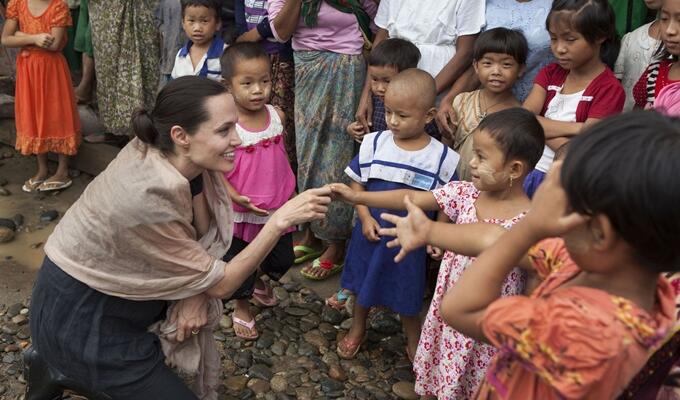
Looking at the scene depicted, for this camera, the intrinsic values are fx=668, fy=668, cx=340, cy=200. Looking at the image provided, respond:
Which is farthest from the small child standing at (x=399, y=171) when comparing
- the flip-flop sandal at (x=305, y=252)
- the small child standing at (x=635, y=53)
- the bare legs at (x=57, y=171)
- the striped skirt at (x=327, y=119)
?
the bare legs at (x=57, y=171)

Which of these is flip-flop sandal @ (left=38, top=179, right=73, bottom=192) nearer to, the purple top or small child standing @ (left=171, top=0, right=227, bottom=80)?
small child standing @ (left=171, top=0, right=227, bottom=80)

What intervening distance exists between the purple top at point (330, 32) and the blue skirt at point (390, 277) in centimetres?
117

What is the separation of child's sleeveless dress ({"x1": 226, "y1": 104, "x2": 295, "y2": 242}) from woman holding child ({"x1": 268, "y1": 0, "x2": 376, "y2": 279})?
529mm

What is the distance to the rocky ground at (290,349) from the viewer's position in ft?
10.9

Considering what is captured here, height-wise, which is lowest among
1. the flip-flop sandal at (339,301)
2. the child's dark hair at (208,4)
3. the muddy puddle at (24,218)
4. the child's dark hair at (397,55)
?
the muddy puddle at (24,218)

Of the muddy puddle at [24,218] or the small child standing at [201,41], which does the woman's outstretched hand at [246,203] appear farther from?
the muddy puddle at [24,218]

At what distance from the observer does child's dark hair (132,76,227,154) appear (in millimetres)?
2420

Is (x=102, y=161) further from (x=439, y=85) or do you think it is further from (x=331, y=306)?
(x=439, y=85)

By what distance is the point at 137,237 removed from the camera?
2.30 metres

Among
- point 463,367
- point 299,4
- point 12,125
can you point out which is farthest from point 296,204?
point 12,125

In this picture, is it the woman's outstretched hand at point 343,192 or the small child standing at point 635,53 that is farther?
the small child standing at point 635,53

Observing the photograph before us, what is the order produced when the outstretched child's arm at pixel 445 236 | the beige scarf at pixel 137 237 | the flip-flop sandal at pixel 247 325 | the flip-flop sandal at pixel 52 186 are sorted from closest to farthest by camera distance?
the outstretched child's arm at pixel 445 236, the beige scarf at pixel 137 237, the flip-flop sandal at pixel 247 325, the flip-flop sandal at pixel 52 186

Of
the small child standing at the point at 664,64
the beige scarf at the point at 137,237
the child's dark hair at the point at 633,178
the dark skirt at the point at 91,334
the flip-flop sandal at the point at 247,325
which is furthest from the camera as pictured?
the flip-flop sandal at the point at 247,325

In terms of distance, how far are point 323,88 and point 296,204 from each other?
173cm
